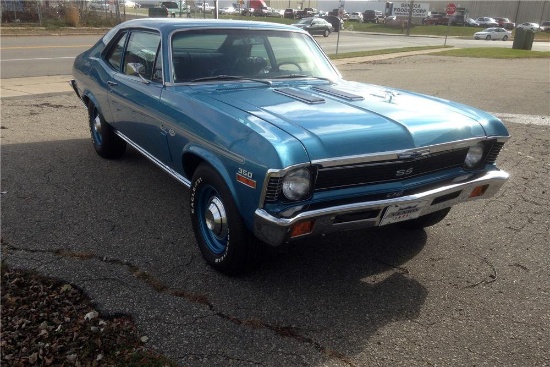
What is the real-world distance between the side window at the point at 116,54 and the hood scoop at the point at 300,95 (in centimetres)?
204

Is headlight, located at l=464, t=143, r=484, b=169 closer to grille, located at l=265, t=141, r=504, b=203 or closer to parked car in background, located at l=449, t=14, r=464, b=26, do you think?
grille, located at l=265, t=141, r=504, b=203

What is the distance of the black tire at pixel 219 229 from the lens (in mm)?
3158

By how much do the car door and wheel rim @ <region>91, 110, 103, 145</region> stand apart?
0.73 meters

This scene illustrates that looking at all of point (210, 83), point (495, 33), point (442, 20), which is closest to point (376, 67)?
point (210, 83)

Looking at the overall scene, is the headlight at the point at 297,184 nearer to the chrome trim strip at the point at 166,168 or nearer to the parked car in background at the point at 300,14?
the chrome trim strip at the point at 166,168

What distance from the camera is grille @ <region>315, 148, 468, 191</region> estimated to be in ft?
9.70

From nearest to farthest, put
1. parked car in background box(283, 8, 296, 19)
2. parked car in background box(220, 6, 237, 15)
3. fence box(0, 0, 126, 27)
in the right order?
fence box(0, 0, 126, 27) → parked car in background box(220, 6, 237, 15) → parked car in background box(283, 8, 296, 19)

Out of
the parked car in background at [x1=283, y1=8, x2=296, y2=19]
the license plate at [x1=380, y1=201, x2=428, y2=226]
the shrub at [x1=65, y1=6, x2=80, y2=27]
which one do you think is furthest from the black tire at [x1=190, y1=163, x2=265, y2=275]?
the parked car in background at [x1=283, y1=8, x2=296, y2=19]

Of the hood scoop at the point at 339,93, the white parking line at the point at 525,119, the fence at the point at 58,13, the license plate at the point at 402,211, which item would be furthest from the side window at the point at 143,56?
the fence at the point at 58,13

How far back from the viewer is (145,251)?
12.4ft

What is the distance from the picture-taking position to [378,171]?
3078 mm

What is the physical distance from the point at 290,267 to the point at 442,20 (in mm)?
62938

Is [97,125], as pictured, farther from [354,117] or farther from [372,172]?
[372,172]

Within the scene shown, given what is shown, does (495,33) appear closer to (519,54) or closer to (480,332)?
(519,54)
